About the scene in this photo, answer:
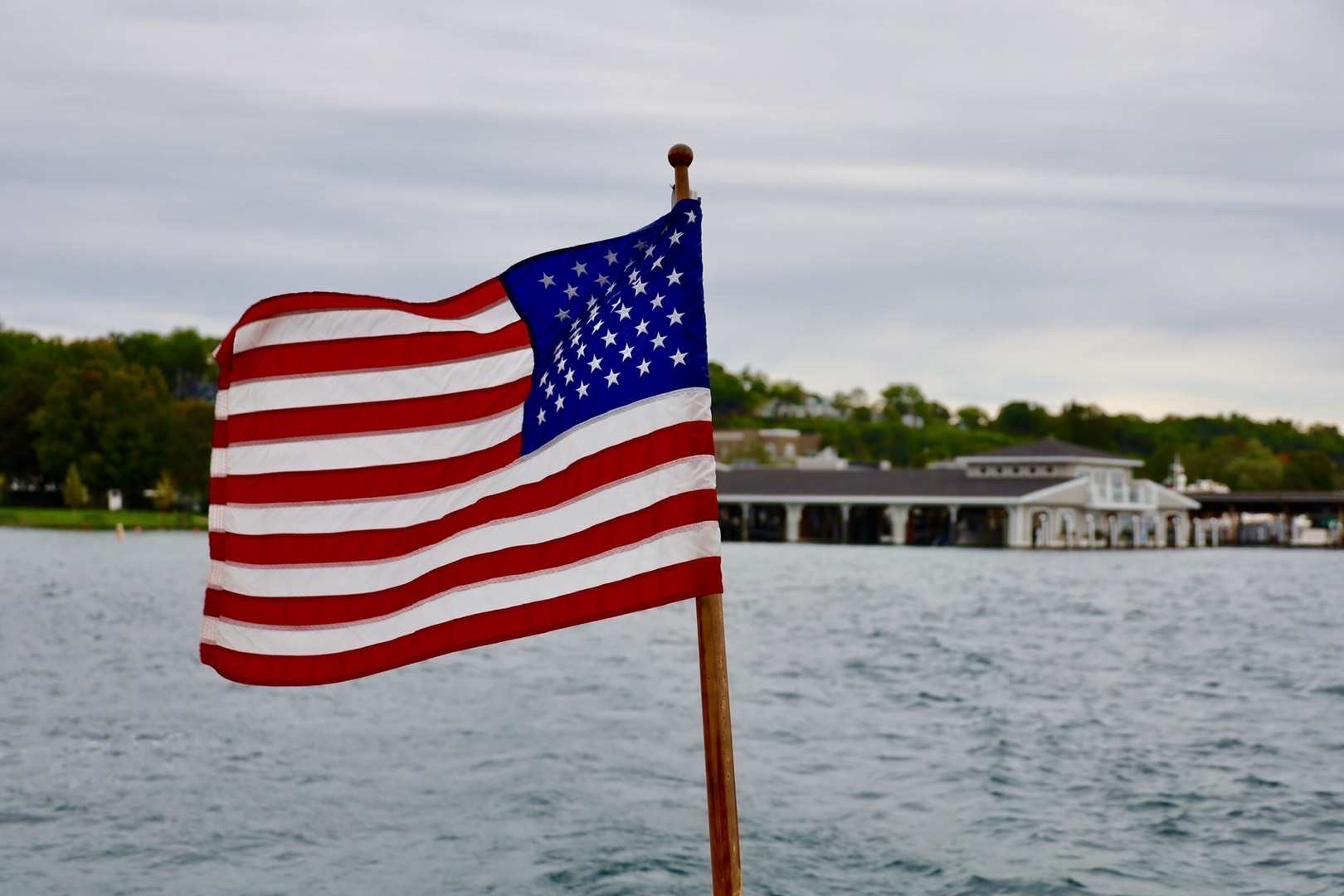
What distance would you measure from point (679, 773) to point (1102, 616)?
109ft

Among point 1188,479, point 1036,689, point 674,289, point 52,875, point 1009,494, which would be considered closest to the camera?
point 674,289

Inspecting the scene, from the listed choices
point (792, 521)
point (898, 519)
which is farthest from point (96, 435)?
point (898, 519)

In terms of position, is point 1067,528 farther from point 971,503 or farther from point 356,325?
point 356,325

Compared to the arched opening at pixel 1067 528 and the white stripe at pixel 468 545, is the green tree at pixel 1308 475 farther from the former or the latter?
the white stripe at pixel 468 545

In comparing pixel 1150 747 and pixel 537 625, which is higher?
pixel 537 625

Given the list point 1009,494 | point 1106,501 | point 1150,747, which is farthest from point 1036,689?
point 1106,501

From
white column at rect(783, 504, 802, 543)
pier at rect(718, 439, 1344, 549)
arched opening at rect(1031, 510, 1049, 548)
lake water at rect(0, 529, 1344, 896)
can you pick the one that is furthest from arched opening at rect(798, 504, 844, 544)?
lake water at rect(0, 529, 1344, 896)

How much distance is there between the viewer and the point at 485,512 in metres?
6.33

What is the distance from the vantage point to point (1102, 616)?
49375mm

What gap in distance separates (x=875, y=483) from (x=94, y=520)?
58423 mm

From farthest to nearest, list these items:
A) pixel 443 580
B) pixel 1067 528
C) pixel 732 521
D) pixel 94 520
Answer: pixel 732 521, pixel 1067 528, pixel 94 520, pixel 443 580

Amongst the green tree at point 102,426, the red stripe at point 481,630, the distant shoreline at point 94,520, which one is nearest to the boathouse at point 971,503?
the distant shoreline at point 94,520

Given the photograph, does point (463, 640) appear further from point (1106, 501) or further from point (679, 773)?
point (1106, 501)

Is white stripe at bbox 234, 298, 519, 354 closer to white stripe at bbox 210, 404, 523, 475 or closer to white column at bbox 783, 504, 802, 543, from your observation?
white stripe at bbox 210, 404, 523, 475
